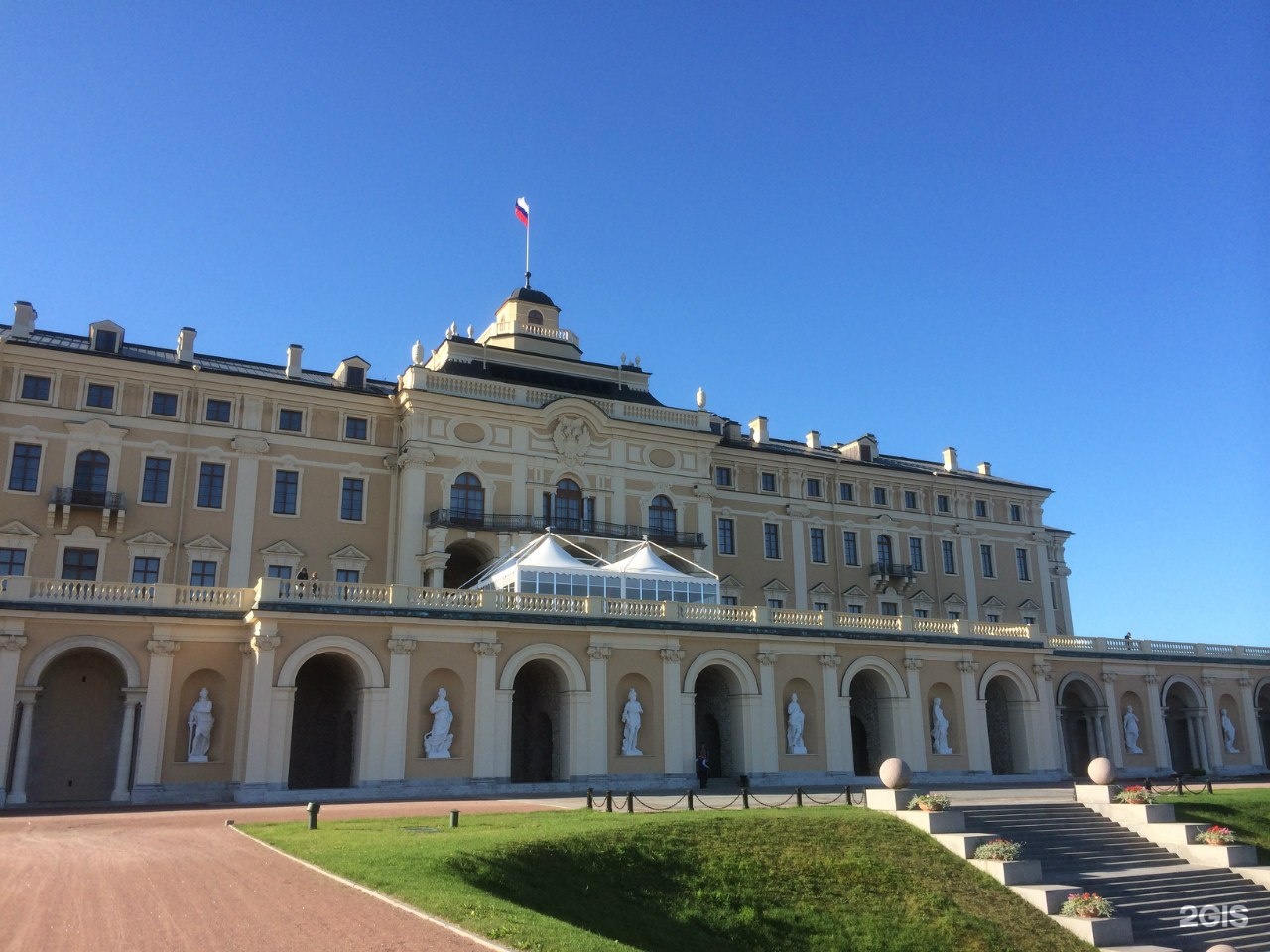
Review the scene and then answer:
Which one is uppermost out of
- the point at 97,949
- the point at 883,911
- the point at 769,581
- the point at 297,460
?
the point at 297,460

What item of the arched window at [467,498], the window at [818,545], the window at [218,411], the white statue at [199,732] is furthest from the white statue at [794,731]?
the window at [218,411]

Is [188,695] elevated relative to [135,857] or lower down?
elevated

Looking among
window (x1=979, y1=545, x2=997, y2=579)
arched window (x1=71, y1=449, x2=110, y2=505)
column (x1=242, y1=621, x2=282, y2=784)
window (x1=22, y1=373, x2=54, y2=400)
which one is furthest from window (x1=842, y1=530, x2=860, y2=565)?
window (x1=22, y1=373, x2=54, y2=400)

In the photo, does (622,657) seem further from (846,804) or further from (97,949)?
(97,949)

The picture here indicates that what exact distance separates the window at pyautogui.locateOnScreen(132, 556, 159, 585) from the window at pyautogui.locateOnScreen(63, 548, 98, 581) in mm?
1478

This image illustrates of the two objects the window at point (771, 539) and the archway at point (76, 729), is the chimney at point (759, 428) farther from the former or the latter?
the archway at point (76, 729)

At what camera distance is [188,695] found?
35.7 m

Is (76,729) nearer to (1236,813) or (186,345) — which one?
(186,345)

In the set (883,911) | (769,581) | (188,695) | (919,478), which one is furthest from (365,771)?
(919,478)

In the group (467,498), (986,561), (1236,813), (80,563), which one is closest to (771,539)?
(986,561)

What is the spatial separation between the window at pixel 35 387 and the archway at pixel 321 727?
1610cm

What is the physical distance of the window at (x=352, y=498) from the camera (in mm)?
46594

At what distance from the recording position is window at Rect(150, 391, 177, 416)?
44406 millimetres

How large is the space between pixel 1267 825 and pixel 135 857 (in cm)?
3347
